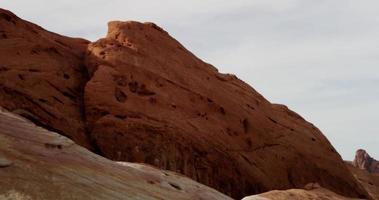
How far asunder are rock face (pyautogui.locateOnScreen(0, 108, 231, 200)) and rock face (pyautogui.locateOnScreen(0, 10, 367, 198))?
A: 13.0m

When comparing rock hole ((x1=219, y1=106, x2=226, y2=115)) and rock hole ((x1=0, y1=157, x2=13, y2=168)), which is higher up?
rock hole ((x1=219, y1=106, x2=226, y2=115))

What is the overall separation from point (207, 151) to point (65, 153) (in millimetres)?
17441

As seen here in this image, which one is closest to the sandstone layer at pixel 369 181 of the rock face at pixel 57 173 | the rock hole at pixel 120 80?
the rock hole at pixel 120 80

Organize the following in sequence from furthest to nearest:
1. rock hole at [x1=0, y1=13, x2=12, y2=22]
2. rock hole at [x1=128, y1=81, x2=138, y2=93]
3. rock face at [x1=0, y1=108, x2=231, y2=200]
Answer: rock hole at [x1=128, y1=81, x2=138, y2=93] < rock hole at [x1=0, y1=13, x2=12, y2=22] < rock face at [x1=0, y1=108, x2=231, y2=200]

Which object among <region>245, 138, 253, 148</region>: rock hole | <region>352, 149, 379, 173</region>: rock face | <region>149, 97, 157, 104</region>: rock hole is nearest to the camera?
<region>149, 97, 157, 104</region>: rock hole

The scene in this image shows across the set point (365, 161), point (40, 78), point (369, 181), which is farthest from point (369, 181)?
point (365, 161)

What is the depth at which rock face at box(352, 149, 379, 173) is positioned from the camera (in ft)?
344

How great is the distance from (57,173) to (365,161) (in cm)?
10073

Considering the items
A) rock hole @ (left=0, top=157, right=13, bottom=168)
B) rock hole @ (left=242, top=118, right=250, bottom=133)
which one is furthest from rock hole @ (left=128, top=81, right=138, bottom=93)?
rock hole @ (left=0, top=157, right=13, bottom=168)

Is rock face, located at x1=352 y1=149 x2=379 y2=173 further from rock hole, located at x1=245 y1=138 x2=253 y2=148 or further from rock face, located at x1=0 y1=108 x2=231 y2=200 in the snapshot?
rock face, located at x1=0 y1=108 x2=231 y2=200

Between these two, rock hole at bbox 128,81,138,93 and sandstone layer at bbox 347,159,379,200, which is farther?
sandstone layer at bbox 347,159,379,200

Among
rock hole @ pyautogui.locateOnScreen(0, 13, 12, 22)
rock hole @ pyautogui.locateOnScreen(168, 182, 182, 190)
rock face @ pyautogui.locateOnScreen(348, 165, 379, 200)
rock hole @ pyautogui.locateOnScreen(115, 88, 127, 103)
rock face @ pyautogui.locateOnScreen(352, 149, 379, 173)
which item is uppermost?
rock face @ pyautogui.locateOnScreen(352, 149, 379, 173)

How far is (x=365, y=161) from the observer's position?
348ft

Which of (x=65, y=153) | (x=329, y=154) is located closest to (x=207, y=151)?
(x=329, y=154)
